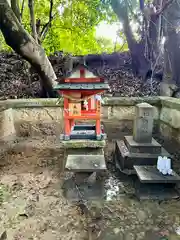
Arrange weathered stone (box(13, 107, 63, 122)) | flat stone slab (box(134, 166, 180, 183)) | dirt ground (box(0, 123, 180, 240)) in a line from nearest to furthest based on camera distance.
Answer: dirt ground (box(0, 123, 180, 240)) → flat stone slab (box(134, 166, 180, 183)) → weathered stone (box(13, 107, 63, 122))

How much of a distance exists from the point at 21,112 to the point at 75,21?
166 inches

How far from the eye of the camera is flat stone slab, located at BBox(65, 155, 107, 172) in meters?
2.76

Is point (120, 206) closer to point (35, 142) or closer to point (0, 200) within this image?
point (0, 200)

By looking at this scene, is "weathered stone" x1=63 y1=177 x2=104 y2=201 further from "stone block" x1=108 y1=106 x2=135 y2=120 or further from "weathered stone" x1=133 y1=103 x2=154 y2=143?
"stone block" x1=108 y1=106 x2=135 y2=120

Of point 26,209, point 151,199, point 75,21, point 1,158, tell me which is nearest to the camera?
point 26,209

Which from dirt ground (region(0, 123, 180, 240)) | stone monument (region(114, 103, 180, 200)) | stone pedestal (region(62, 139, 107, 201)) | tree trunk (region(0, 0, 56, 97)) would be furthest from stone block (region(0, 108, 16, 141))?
stone monument (region(114, 103, 180, 200))

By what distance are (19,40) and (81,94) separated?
87.0 inches

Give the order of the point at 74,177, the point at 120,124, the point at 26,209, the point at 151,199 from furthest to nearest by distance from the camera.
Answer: the point at 120,124
the point at 74,177
the point at 151,199
the point at 26,209

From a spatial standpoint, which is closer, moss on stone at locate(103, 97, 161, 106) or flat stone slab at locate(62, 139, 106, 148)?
flat stone slab at locate(62, 139, 106, 148)

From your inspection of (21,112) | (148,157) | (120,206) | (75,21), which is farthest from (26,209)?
(75,21)

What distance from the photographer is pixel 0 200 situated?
2.66 meters

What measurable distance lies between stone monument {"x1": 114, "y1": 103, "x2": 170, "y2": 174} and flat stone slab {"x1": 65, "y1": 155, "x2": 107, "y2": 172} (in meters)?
0.50

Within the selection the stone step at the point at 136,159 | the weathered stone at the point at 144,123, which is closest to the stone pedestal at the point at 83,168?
the stone step at the point at 136,159

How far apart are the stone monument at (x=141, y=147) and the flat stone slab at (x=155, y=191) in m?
0.44
